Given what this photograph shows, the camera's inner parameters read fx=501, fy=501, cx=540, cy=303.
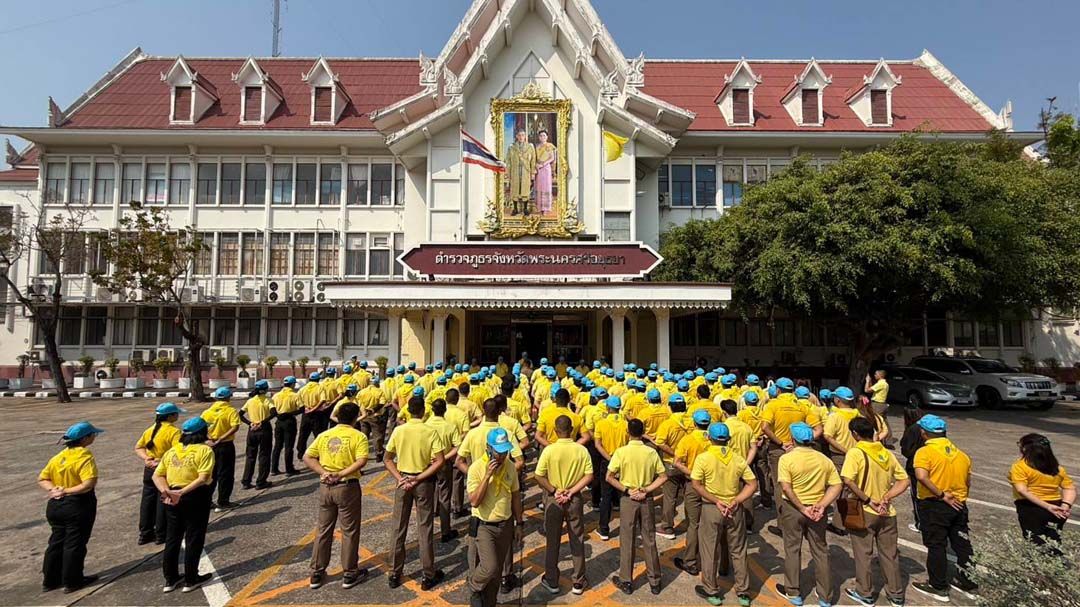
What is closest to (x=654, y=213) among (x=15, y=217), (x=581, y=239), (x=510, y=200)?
(x=581, y=239)

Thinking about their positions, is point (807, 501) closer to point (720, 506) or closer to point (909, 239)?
point (720, 506)

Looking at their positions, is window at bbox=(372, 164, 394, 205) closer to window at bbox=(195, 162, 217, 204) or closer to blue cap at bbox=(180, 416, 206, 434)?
window at bbox=(195, 162, 217, 204)

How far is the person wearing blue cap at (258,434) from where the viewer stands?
817cm

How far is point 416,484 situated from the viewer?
529cm

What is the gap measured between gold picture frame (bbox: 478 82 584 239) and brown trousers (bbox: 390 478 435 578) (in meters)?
15.2

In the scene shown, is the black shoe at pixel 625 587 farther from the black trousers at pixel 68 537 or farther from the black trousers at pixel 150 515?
the black trousers at pixel 150 515

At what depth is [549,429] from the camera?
681 cm

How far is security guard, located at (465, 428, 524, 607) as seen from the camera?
14.0 ft

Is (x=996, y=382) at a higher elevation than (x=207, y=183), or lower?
lower

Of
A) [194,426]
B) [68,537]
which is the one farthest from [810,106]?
[68,537]

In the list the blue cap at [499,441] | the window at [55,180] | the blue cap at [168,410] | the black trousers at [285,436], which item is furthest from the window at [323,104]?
the blue cap at [499,441]

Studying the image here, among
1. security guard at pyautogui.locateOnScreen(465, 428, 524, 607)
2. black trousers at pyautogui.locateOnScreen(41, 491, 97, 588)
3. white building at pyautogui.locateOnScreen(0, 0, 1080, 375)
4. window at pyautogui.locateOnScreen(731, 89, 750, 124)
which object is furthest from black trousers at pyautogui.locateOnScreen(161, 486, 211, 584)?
window at pyautogui.locateOnScreen(731, 89, 750, 124)

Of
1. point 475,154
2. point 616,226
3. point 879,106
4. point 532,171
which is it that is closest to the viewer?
point 475,154

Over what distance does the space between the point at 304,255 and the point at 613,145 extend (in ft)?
49.8
